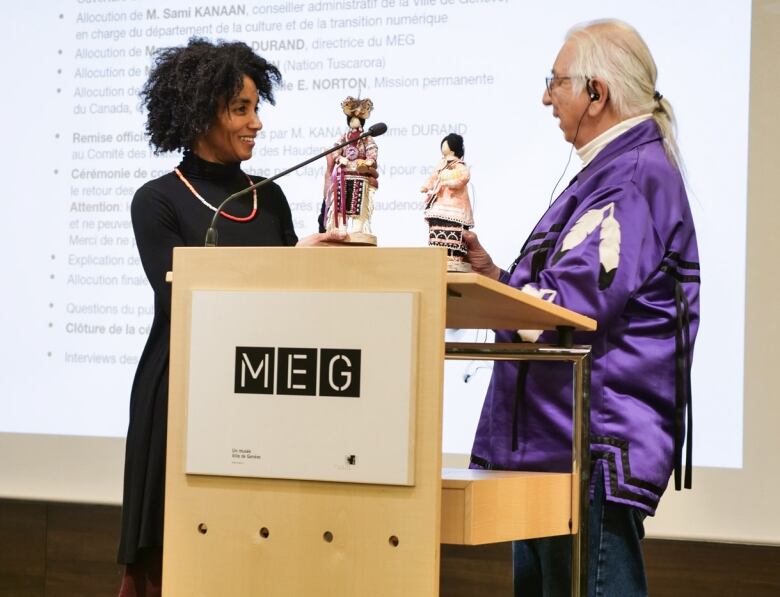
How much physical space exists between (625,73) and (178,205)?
3.10ft

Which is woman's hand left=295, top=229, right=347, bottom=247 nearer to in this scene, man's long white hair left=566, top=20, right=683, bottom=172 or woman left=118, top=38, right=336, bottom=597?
woman left=118, top=38, right=336, bottom=597

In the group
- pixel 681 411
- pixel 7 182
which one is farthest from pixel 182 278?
pixel 7 182

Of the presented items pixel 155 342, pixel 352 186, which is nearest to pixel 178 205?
pixel 155 342

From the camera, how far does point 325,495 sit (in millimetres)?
1425

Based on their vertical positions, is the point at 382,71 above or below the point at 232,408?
above

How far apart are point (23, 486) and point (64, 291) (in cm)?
70

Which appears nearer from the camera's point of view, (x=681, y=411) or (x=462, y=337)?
(x=681, y=411)

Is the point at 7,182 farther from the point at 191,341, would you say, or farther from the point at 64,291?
the point at 191,341

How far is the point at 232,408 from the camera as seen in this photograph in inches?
57.4

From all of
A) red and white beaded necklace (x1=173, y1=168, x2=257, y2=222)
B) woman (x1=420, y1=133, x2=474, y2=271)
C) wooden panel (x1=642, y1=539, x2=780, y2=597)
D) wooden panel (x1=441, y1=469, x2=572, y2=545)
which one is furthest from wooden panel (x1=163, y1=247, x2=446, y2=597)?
wooden panel (x1=642, y1=539, x2=780, y2=597)

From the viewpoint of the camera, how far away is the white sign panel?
140cm

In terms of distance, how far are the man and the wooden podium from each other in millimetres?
428

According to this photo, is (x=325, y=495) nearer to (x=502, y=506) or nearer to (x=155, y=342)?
(x=502, y=506)

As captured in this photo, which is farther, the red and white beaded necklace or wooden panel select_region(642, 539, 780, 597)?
wooden panel select_region(642, 539, 780, 597)
